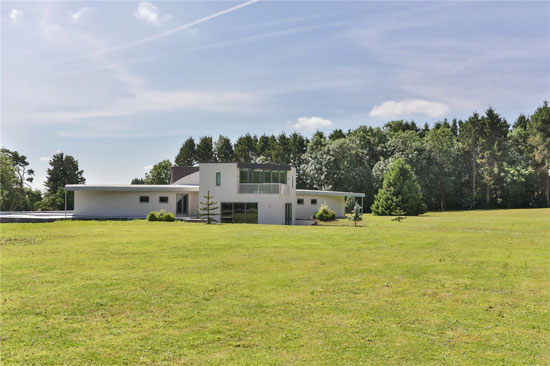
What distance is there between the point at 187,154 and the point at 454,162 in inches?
2019

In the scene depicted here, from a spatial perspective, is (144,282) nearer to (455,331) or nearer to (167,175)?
(455,331)

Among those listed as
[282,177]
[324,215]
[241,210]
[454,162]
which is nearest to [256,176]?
[282,177]

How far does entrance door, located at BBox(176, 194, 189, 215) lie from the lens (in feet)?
130

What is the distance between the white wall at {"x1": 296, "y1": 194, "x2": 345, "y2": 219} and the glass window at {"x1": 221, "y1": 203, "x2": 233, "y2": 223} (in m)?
11.5

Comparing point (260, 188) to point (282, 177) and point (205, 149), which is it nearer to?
point (282, 177)

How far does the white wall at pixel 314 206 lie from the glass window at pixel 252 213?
1048 centimetres

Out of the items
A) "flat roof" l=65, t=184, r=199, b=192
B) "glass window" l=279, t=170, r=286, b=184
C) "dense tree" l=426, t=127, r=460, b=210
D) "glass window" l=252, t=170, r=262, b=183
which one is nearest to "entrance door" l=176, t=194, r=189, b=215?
"flat roof" l=65, t=184, r=199, b=192

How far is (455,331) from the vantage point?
23.1 feet

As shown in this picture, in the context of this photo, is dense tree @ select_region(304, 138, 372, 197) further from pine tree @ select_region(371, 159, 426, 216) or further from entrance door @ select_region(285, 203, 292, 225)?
entrance door @ select_region(285, 203, 292, 225)

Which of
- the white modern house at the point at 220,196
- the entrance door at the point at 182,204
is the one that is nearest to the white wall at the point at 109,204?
the white modern house at the point at 220,196

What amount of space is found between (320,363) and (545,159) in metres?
72.9

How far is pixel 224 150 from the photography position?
85062 mm

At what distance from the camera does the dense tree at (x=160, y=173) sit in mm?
84750

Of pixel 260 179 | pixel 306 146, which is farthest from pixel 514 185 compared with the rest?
pixel 260 179
